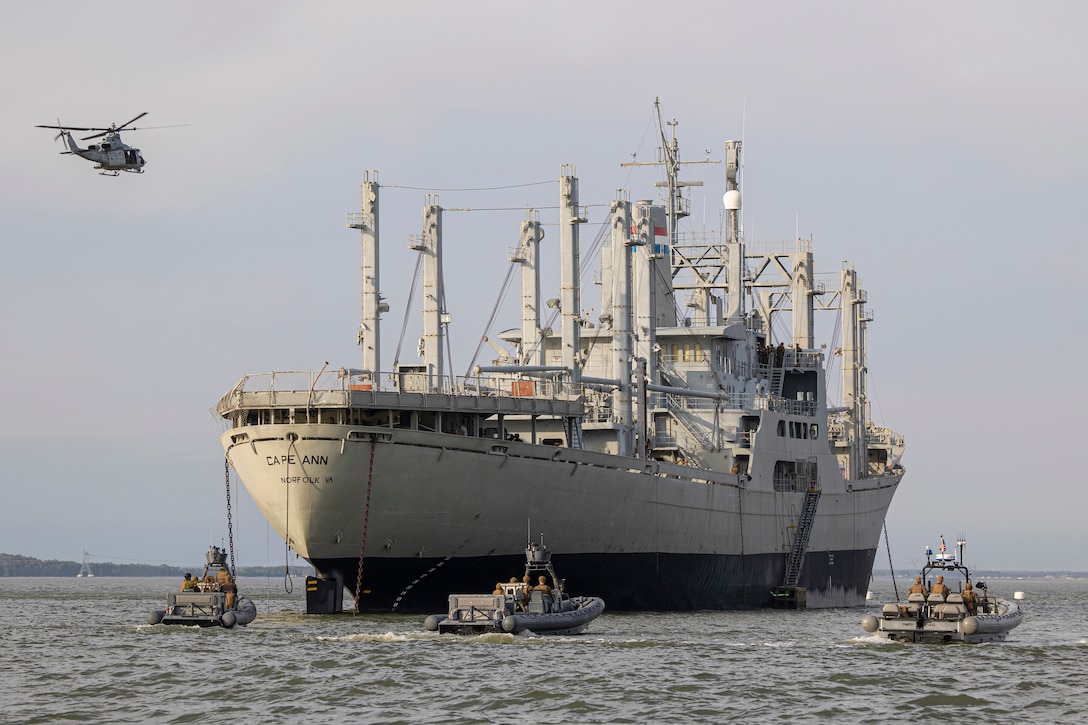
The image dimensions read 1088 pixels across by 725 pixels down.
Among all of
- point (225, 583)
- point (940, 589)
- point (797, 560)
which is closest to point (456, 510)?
point (225, 583)

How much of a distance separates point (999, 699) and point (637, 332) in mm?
33234

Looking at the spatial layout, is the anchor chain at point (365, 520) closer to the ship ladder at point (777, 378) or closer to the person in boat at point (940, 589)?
the person in boat at point (940, 589)

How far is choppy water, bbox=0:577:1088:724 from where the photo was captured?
94.0 ft

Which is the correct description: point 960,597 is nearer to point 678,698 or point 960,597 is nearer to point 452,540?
point 678,698

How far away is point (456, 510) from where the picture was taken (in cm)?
4878

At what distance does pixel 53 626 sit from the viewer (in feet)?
164

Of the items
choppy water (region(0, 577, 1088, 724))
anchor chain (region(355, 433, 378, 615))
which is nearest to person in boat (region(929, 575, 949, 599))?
choppy water (region(0, 577, 1088, 724))

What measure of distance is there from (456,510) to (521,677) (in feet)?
53.8

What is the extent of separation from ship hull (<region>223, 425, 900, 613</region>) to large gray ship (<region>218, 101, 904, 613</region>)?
0.07 m

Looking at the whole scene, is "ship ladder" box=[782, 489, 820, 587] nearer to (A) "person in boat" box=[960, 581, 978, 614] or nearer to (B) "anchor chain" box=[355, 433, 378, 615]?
(B) "anchor chain" box=[355, 433, 378, 615]

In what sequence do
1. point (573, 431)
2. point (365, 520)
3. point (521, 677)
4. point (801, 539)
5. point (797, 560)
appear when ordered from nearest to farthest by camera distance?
point (521, 677), point (365, 520), point (573, 431), point (797, 560), point (801, 539)

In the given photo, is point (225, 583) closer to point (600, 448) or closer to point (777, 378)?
point (600, 448)

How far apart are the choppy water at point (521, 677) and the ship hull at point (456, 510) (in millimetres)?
4105

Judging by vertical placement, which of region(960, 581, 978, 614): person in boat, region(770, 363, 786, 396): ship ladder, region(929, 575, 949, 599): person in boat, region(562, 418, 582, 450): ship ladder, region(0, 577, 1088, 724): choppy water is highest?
region(770, 363, 786, 396): ship ladder
